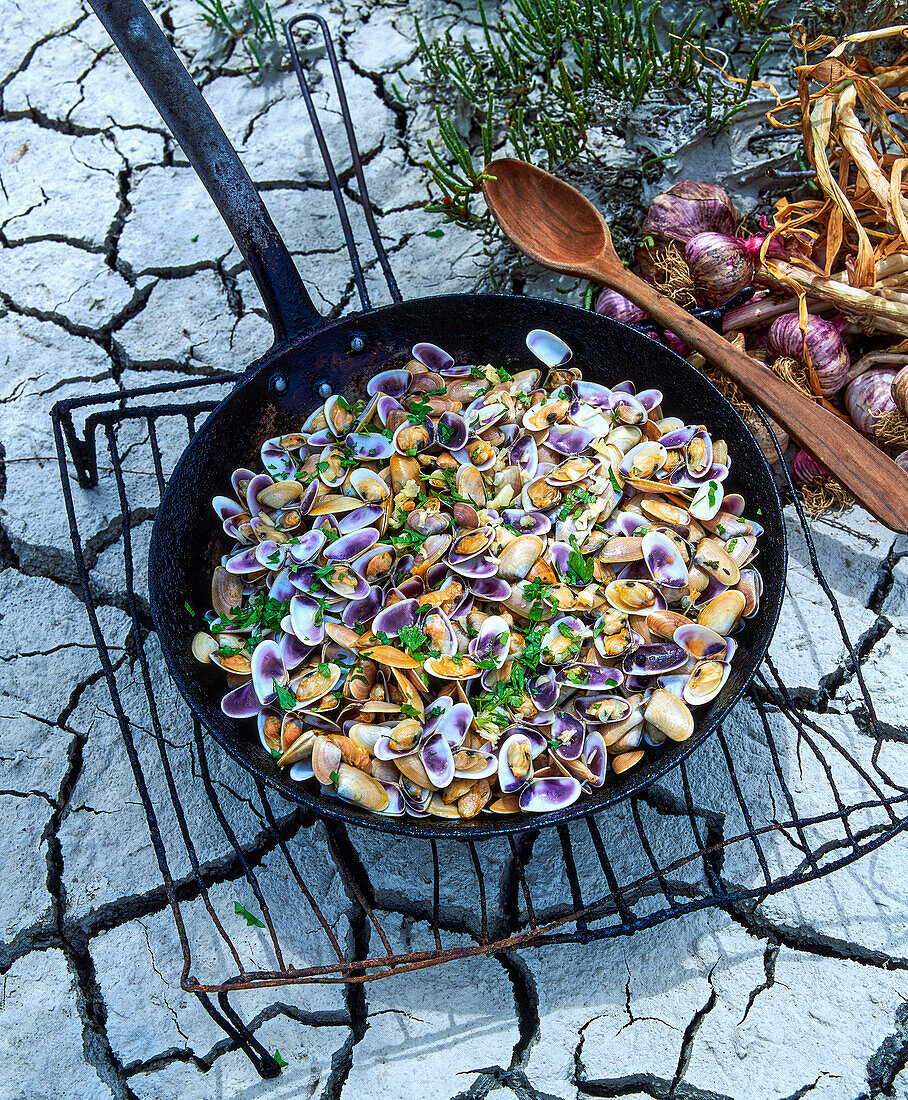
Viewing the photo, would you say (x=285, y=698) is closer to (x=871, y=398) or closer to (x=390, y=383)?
(x=390, y=383)

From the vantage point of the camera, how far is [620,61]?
8.04ft

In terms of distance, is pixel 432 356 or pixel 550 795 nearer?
pixel 550 795

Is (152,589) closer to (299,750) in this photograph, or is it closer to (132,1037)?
(299,750)

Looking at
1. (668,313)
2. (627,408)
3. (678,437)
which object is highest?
(668,313)

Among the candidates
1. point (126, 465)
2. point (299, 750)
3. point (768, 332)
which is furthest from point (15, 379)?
point (768, 332)

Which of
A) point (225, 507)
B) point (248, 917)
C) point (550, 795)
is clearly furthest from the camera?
point (248, 917)

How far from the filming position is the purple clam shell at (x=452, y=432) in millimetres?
1780

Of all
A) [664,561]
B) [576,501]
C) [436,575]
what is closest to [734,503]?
[664,561]

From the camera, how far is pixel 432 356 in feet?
6.34

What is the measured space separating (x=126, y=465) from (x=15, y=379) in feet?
1.81

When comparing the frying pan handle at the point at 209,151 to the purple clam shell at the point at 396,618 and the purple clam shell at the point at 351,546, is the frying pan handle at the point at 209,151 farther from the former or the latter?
the purple clam shell at the point at 396,618

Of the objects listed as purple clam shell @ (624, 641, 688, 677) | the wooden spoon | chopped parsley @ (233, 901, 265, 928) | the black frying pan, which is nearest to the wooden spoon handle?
the wooden spoon

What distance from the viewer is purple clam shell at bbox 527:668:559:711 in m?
1.51

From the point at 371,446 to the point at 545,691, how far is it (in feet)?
2.26
